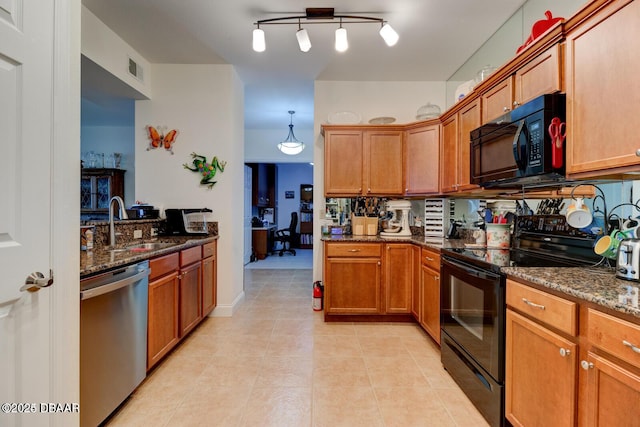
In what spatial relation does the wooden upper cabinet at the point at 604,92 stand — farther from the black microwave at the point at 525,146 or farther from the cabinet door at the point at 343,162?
the cabinet door at the point at 343,162

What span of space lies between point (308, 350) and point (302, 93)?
3.26 metres

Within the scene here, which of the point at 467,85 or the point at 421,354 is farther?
the point at 467,85

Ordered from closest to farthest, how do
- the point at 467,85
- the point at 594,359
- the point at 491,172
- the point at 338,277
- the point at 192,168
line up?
the point at 594,359, the point at 491,172, the point at 467,85, the point at 338,277, the point at 192,168

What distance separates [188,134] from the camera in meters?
3.44

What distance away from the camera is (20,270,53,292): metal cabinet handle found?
104 centimetres

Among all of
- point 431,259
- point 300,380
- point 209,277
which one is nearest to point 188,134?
point 209,277

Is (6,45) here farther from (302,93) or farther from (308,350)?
(302,93)

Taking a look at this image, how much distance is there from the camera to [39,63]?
3.58 feet

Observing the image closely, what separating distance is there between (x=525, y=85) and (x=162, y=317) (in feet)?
9.54

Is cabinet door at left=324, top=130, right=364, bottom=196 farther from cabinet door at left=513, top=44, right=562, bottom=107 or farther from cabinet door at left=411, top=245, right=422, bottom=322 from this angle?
cabinet door at left=513, top=44, right=562, bottom=107

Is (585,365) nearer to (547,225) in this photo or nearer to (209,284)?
(547,225)

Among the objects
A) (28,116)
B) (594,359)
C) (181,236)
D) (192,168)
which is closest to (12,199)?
(28,116)

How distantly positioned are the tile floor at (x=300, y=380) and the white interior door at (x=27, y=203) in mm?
857

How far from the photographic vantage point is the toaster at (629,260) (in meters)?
1.23
